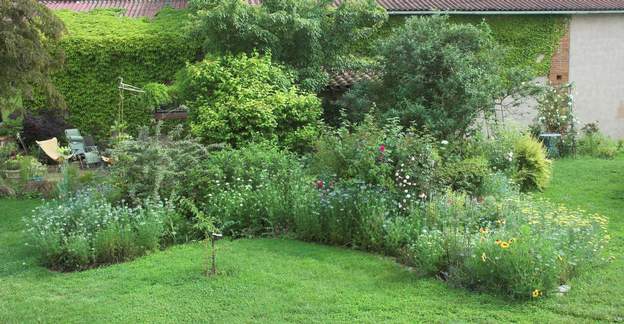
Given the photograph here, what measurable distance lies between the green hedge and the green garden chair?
124 cm

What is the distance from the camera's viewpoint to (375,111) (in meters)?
12.4

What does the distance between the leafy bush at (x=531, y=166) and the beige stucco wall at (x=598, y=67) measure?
9100 millimetres

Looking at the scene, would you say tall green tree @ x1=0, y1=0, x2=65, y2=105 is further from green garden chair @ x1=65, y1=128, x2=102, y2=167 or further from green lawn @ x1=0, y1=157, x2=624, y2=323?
green lawn @ x1=0, y1=157, x2=624, y2=323

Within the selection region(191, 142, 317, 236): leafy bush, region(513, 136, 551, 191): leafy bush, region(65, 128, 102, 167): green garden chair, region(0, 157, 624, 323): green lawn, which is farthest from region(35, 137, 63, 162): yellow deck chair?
region(513, 136, 551, 191): leafy bush

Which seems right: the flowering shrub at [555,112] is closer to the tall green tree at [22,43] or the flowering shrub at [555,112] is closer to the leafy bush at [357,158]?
the leafy bush at [357,158]

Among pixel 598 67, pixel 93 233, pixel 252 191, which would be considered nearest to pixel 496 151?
pixel 252 191

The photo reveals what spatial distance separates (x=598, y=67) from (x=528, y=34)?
9.37ft

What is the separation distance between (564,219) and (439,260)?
1.73 meters

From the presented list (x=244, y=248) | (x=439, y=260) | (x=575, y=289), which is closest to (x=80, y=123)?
(x=244, y=248)

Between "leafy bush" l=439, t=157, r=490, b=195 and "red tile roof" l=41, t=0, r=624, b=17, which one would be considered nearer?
"leafy bush" l=439, t=157, r=490, b=195

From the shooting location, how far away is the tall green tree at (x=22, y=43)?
10164 millimetres

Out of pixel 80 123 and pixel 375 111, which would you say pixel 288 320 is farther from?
pixel 80 123

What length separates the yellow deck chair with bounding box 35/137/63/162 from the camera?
14462 millimetres

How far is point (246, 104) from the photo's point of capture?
36.6 ft
